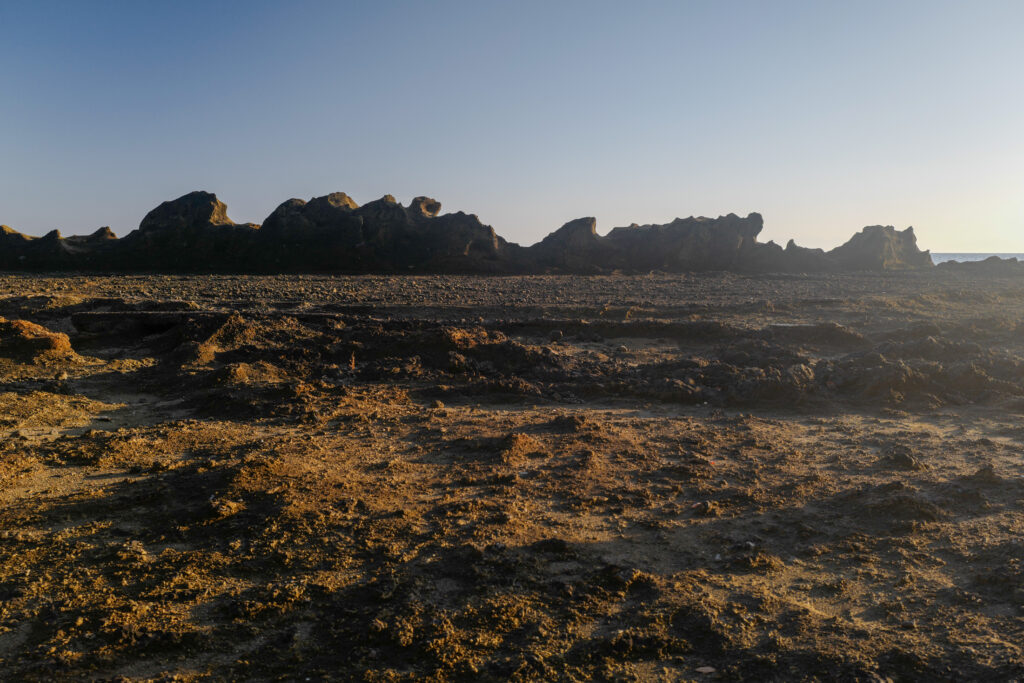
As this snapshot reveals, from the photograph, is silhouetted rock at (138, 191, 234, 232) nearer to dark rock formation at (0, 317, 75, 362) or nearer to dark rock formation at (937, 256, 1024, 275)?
dark rock formation at (0, 317, 75, 362)

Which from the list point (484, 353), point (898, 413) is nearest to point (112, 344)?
point (484, 353)

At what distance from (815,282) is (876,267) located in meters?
14.7

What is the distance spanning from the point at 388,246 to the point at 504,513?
34454 mm

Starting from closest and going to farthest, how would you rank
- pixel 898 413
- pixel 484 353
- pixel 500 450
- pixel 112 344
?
pixel 500 450, pixel 898 413, pixel 484 353, pixel 112 344

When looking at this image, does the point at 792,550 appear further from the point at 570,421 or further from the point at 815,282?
the point at 815,282

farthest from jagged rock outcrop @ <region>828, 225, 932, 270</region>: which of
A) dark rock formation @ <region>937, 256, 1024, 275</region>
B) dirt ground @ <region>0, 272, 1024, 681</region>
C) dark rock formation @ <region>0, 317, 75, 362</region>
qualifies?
dark rock formation @ <region>0, 317, 75, 362</region>

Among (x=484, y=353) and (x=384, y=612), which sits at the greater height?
(x=484, y=353)

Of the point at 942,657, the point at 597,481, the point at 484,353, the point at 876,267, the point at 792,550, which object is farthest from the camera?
the point at 876,267

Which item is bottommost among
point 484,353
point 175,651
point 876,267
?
point 175,651

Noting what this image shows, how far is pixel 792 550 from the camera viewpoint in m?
4.59

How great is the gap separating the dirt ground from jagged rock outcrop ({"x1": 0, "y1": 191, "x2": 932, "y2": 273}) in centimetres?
2646

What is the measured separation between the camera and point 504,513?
5086 millimetres

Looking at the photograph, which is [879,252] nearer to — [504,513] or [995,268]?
[995,268]

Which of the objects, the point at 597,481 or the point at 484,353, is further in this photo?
the point at 484,353
